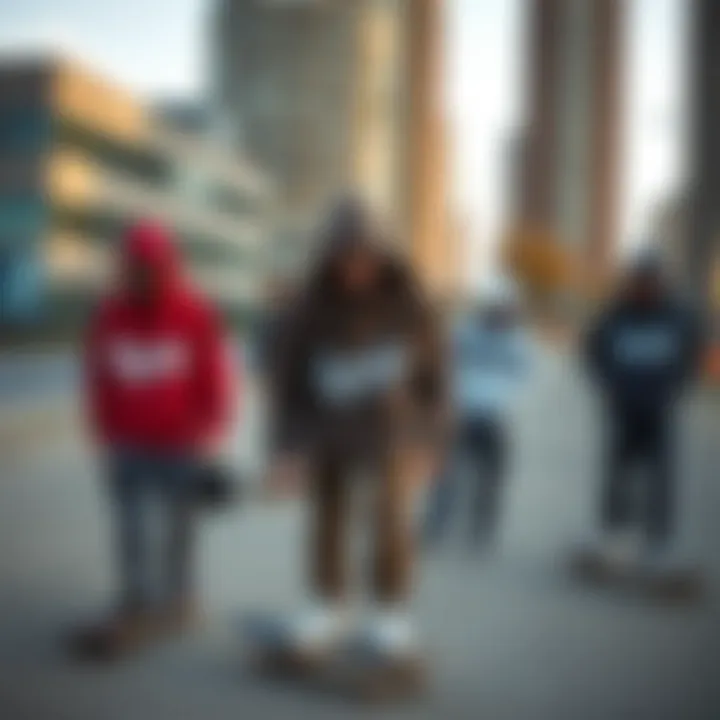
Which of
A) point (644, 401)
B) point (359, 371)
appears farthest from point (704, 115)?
point (644, 401)

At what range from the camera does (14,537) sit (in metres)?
2.29

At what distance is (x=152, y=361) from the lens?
214cm

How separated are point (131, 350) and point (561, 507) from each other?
1.48 meters

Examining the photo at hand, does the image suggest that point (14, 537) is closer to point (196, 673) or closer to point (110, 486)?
point (110, 486)

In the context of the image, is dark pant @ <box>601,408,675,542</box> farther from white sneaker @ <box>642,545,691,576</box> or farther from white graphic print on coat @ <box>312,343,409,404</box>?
white graphic print on coat @ <box>312,343,409,404</box>

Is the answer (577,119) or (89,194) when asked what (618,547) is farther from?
(89,194)

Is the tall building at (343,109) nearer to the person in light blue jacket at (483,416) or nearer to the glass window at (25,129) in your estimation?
the glass window at (25,129)

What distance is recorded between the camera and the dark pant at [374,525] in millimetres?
2086

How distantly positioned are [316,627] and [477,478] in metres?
1.08

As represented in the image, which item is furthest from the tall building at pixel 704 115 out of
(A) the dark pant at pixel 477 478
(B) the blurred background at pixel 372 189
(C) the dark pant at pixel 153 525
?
(A) the dark pant at pixel 477 478

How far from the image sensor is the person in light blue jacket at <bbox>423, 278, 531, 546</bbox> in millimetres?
2852

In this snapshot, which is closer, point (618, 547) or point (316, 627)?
point (316, 627)

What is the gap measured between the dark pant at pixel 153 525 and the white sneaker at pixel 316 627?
0.88 feet

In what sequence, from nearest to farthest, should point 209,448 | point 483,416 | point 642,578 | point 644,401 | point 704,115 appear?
point 704,115 < point 209,448 < point 642,578 < point 644,401 < point 483,416
